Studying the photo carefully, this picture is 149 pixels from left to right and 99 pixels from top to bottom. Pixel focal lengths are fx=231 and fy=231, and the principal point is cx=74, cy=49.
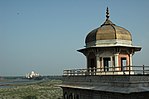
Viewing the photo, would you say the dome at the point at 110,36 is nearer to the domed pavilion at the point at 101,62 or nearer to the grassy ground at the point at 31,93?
the domed pavilion at the point at 101,62

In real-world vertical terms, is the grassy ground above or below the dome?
below

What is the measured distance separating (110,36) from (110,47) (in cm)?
107

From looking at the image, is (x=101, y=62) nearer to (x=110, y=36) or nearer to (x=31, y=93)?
(x=110, y=36)

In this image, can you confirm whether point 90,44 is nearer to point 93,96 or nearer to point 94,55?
point 94,55

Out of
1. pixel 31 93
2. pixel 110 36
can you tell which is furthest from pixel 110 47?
pixel 31 93

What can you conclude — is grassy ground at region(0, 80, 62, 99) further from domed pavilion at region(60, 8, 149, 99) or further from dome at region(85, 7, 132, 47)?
dome at region(85, 7, 132, 47)

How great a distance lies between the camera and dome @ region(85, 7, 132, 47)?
2083cm

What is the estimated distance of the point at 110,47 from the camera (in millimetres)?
20594

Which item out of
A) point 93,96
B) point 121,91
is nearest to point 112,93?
point 121,91

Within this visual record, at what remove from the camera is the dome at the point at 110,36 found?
20828mm

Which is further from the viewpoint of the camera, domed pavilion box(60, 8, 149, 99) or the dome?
the dome

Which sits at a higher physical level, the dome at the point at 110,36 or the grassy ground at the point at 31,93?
the dome at the point at 110,36

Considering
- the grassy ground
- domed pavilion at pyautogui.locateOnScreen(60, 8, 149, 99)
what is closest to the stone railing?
domed pavilion at pyautogui.locateOnScreen(60, 8, 149, 99)

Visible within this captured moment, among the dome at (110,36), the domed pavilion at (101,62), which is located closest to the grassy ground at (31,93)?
the domed pavilion at (101,62)
